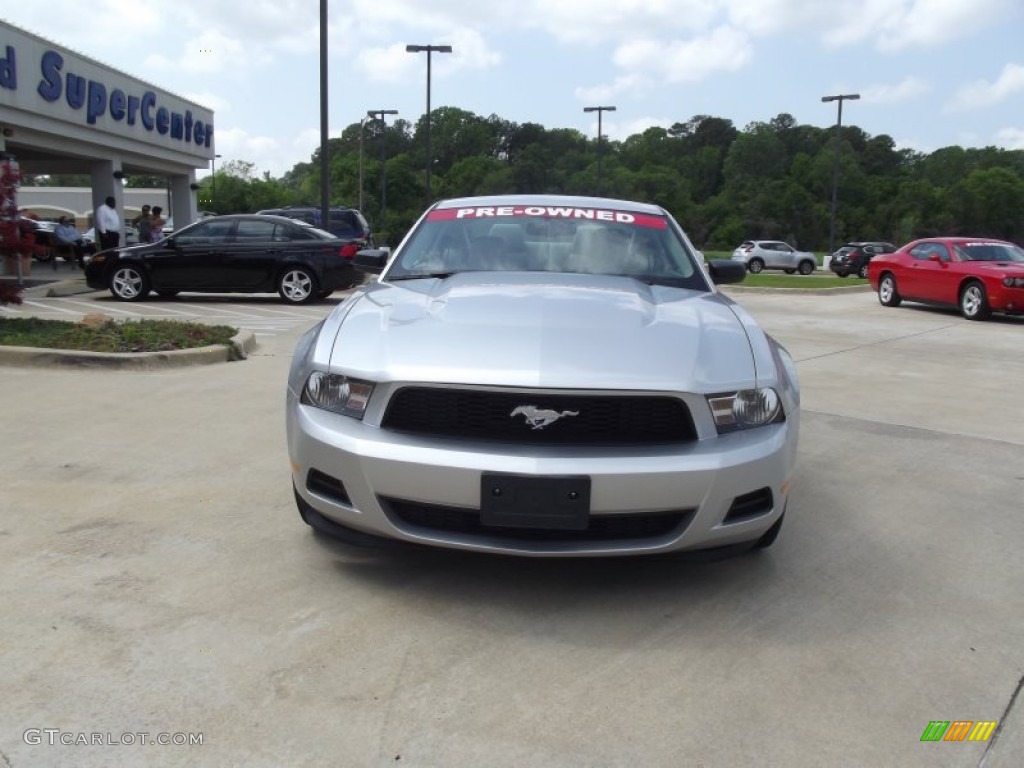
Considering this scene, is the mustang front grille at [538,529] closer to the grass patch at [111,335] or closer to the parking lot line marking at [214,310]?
the grass patch at [111,335]

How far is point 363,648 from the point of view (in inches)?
110

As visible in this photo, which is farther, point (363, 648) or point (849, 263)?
point (849, 263)

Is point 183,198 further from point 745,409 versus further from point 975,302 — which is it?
point 745,409

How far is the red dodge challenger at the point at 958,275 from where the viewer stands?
14.6 meters

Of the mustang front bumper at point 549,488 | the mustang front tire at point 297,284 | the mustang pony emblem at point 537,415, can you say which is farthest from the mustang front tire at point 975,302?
the mustang pony emblem at point 537,415

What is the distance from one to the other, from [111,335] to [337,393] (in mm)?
5934

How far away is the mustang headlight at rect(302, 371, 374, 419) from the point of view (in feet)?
10.2

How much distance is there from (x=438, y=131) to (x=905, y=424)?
94087 millimetres

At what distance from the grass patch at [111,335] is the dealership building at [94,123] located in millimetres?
6084

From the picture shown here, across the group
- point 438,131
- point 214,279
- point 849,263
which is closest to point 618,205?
point 214,279

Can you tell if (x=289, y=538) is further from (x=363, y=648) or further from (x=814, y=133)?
(x=814, y=133)

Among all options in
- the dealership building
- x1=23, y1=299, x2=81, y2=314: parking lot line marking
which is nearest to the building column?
the dealership building

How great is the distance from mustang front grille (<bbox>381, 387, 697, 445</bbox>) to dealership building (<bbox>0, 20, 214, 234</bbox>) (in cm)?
1304

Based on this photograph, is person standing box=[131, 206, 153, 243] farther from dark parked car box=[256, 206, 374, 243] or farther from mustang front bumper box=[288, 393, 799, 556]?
mustang front bumper box=[288, 393, 799, 556]
